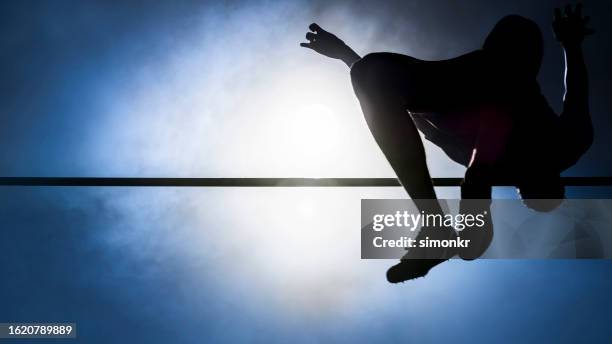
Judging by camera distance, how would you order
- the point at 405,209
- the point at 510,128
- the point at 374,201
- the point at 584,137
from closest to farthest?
the point at 510,128 → the point at 584,137 → the point at 405,209 → the point at 374,201

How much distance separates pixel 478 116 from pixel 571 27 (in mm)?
971

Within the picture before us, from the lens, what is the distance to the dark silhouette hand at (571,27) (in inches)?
96.9

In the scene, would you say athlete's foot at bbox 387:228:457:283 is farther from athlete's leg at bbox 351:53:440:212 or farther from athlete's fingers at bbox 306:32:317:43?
athlete's fingers at bbox 306:32:317:43

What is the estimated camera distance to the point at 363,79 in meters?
1.94

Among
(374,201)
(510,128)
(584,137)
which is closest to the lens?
(510,128)

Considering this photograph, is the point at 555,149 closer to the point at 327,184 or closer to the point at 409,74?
the point at 409,74

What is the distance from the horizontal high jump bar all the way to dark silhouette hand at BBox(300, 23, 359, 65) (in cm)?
96

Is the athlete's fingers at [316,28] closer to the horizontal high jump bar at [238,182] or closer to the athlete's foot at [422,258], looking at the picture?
the horizontal high jump bar at [238,182]

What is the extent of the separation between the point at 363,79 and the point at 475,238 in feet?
2.81

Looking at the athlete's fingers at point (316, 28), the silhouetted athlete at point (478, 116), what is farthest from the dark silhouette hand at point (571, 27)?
the athlete's fingers at point (316, 28)

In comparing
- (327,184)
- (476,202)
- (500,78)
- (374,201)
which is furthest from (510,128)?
(327,184)

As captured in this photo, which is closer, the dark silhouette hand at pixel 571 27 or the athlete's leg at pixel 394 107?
the athlete's leg at pixel 394 107

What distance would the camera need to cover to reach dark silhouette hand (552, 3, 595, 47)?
8.07ft

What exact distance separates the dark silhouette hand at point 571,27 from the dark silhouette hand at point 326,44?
3.85 ft
